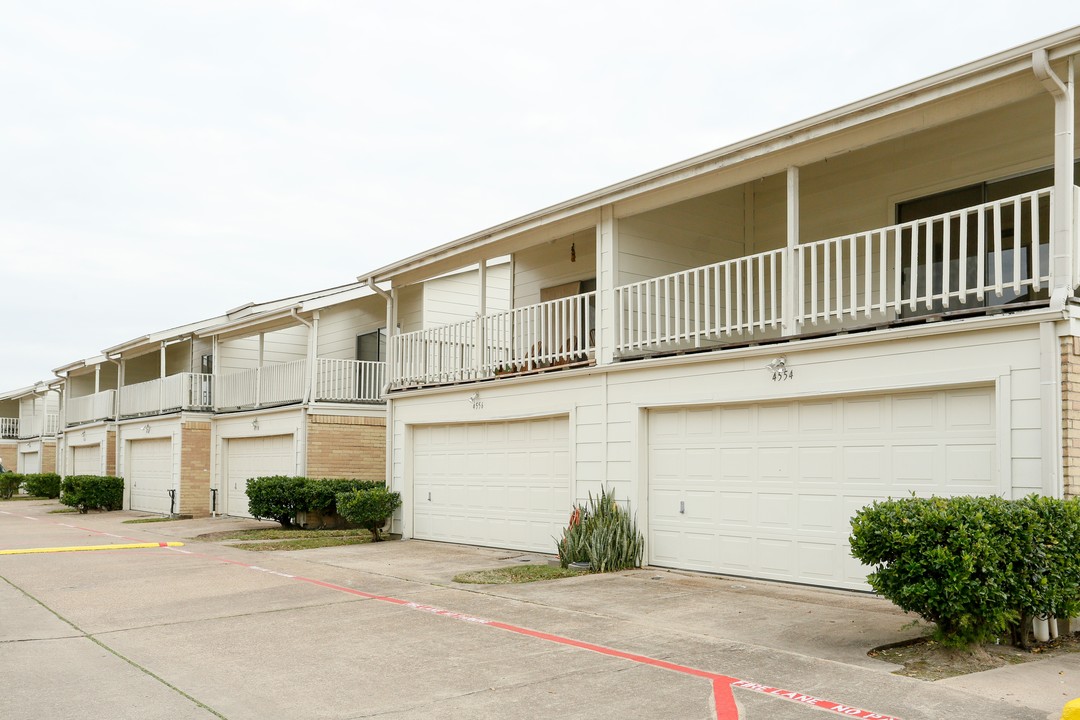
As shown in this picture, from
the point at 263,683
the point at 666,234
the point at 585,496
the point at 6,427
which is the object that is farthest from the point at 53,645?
the point at 6,427

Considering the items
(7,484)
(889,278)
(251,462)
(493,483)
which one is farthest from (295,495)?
(7,484)

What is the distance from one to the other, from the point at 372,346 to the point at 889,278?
15029 millimetres

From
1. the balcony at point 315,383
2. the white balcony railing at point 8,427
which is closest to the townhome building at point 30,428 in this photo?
the white balcony railing at point 8,427

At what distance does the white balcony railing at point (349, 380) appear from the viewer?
2205 cm

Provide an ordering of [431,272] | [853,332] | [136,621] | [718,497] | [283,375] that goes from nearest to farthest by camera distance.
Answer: [136,621]
[853,332]
[718,497]
[431,272]
[283,375]

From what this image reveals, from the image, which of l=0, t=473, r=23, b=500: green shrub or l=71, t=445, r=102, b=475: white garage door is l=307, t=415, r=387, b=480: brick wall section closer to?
l=71, t=445, r=102, b=475: white garage door

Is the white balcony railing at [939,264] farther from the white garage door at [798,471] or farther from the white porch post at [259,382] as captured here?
the white porch post at [259,382]

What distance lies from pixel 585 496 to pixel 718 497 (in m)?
2.34

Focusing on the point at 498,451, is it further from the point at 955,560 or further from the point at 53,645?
the point at 955,560

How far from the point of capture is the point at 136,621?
9281 millimetres

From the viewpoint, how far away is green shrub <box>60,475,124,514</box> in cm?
2758

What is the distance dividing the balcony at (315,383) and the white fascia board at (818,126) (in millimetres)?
8012

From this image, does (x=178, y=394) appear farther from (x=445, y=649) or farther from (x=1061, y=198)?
(x=1061, y=198)

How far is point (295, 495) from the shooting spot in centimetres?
1939
